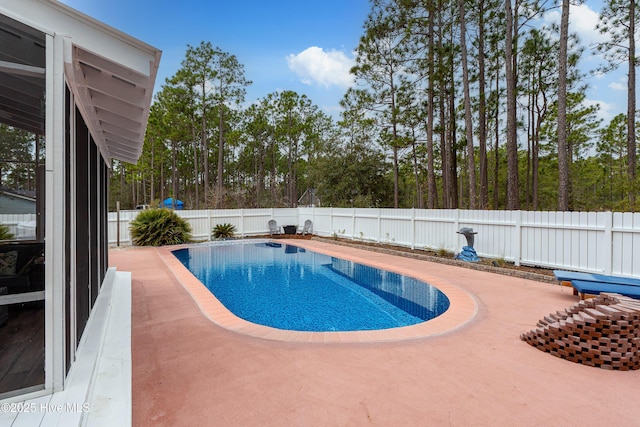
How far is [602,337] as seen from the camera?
9.96 feet

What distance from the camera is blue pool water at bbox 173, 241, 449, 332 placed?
4.95 metres

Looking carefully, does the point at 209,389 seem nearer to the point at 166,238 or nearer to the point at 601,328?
the point at 601,328

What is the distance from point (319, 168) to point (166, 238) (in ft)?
35.8

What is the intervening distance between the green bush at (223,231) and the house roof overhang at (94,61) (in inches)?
425

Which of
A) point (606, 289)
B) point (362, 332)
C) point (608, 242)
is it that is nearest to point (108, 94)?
point (362, 332)

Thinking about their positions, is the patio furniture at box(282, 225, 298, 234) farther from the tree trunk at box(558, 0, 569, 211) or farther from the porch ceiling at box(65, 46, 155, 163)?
the porch ceiling at box(65, 46, 155, 163)

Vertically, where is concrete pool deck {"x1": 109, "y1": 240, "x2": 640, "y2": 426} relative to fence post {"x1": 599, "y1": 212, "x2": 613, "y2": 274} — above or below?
below

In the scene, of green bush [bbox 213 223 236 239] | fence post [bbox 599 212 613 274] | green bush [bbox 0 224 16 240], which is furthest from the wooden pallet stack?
green bush [bbox 213 223 236 239]

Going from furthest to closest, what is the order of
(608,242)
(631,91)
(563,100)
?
(631,91) → (563,100) → (608,242)

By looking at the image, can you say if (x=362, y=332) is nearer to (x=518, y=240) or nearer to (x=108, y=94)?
(x=108, y=94)

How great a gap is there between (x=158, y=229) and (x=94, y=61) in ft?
35.4

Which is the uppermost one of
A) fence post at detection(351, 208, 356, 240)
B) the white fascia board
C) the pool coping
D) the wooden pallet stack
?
the white fascia board

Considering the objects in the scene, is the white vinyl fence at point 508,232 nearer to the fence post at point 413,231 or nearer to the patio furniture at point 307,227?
the fence post at point 413,231

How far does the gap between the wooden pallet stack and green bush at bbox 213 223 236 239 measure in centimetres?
1259
